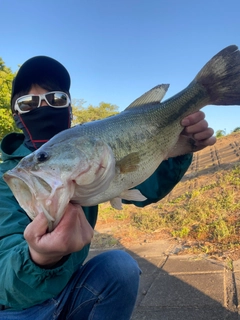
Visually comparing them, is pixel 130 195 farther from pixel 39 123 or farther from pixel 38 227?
pixel 39 123

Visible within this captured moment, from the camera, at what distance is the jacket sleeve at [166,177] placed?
2.45 meters

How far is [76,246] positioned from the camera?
136cm

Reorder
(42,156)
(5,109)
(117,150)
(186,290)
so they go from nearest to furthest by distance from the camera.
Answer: (42,156), (117,150), (186,290), (5,109)

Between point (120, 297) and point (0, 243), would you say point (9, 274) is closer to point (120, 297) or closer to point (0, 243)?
point (0, 243)

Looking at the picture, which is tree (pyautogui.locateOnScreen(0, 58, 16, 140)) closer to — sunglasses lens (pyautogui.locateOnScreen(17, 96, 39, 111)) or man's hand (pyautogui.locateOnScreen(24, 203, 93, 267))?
sunglasses lens (pyautogui.locateOnScreen(17, 96, 39, 111))

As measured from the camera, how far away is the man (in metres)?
1.40

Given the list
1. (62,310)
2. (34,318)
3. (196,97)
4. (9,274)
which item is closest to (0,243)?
(9,274)

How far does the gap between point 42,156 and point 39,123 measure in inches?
41.7

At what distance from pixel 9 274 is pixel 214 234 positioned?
3.26 meters

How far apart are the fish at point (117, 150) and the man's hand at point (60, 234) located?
1.1 inches

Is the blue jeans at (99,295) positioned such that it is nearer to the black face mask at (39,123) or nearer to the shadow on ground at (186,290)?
the shadow on ground at (186,290)

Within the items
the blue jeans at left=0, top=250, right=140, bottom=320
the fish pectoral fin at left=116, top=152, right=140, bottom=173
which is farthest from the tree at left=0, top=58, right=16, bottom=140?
the fish pectoral fin at left=116, top=152, right=140, bottom=173

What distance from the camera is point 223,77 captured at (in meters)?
2.20

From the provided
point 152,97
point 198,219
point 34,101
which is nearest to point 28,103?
point 34,101
